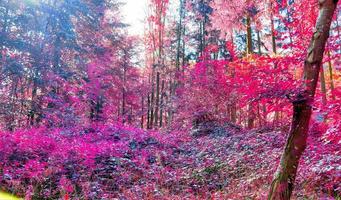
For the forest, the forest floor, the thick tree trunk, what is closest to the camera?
the thick tree trunk

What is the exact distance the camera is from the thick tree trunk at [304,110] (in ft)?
13.7

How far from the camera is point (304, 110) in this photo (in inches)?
167

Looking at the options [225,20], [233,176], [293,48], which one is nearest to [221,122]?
[225,20]

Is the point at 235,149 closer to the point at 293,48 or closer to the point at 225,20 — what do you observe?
the point at 293,48

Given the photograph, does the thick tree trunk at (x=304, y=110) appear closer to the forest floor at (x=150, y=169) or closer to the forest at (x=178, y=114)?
the forest at (x=178, y=114)

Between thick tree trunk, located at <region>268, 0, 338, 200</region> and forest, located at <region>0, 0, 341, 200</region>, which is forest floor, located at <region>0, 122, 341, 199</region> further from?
thick tree trunk, located at <region>268, 0, 338, 200</region>

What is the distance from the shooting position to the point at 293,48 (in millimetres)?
9773

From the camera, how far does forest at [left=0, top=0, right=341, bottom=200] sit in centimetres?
478

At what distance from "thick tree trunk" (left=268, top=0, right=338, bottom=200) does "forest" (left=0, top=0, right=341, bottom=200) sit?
1 cm

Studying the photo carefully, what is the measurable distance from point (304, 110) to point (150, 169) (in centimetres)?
566

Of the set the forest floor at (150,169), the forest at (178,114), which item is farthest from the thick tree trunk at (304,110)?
the forest floor at (150,169)

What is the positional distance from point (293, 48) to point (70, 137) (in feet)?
28.3

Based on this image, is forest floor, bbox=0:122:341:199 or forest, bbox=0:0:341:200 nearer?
forest, bbox=0:0:341:200

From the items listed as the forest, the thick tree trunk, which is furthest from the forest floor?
the thick tree trunk
